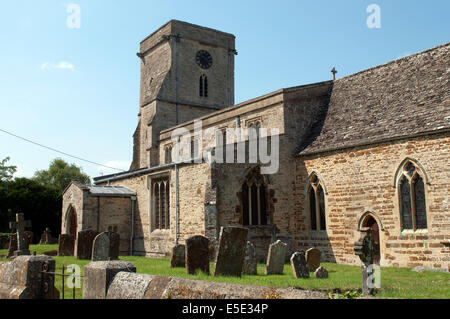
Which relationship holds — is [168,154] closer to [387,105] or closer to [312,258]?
[387,105]

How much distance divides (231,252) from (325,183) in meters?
7.77

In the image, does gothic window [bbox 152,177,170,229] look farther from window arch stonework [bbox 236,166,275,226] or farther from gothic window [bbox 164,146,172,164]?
gothic window [bbox 164,146,172,164]

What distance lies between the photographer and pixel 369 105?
19406 mm

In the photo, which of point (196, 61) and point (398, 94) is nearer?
point (398, 94)

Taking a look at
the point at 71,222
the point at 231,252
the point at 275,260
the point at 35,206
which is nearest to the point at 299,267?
the point at 275,260

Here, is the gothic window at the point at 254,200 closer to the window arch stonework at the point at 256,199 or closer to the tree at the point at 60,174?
the window arch stonework at the point at 256,199

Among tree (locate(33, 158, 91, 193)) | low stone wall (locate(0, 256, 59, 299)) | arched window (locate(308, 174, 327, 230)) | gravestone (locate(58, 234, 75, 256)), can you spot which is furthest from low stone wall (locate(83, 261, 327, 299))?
tree (locate(33, 158, 91, 193))

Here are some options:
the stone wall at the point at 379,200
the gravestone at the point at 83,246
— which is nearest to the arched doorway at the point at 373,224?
the stone wall at the point at 379,200

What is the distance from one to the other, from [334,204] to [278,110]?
215 inches

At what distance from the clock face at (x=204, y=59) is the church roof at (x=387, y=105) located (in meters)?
16.3

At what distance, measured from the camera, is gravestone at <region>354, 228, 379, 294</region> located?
9.07 metres

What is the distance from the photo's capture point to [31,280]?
5.85 m
